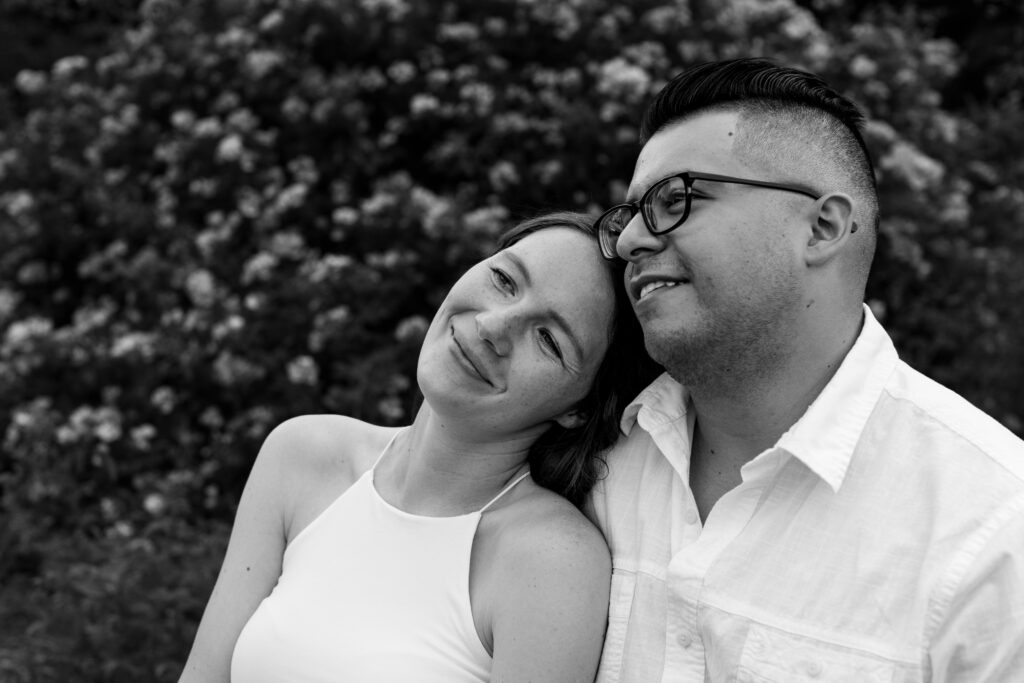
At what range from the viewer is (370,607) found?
2.31 metres

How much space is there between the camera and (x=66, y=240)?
5.57 m

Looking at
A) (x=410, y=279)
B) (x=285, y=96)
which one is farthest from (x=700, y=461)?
(x=285, y=96)

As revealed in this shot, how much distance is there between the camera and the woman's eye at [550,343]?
92.1 inches

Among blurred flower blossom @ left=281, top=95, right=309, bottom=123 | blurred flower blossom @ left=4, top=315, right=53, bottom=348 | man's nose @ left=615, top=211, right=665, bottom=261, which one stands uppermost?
man's nose @ left=615, top=211, right=665, bottom=261

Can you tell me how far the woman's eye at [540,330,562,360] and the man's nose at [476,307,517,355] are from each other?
8 cm

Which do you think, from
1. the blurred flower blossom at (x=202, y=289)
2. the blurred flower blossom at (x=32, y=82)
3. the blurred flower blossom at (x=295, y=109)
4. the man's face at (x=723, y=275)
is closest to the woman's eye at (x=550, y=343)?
the man's face at (x=723, y=275)

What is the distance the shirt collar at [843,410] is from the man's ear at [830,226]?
0.19 metres

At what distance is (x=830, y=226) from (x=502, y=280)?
0.69 metres

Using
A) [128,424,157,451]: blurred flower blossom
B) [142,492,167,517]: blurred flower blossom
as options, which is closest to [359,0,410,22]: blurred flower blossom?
[128,424,157,451]: blurred flower blossom

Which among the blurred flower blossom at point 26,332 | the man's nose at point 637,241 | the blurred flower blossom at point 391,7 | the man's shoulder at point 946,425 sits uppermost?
the man's nose at point 637,241

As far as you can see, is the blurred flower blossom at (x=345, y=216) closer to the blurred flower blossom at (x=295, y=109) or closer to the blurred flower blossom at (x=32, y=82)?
the blurred flower blossom at (x=295, y=109)

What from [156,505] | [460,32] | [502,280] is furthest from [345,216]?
[502,280]

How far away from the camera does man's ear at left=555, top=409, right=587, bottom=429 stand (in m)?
2.46

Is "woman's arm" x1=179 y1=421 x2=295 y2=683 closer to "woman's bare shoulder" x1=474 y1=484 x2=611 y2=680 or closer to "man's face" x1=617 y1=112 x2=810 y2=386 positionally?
"woman's bare shoulder" x1=474 y1=484 x2=611 y2=680
